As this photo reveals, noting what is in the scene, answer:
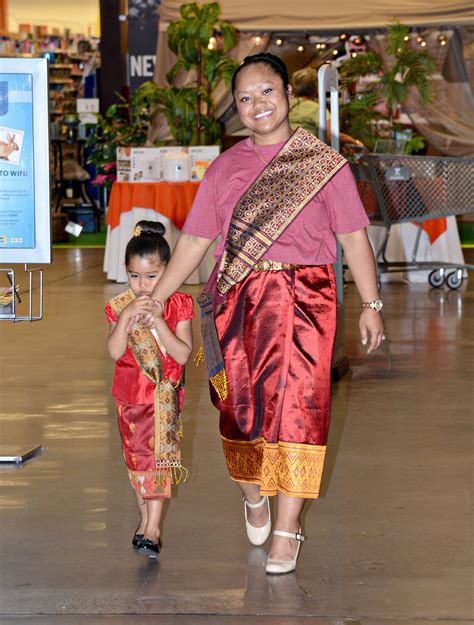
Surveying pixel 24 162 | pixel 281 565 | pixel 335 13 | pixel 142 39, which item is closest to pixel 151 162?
pixel 335 13

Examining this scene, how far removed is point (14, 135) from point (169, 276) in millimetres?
1225

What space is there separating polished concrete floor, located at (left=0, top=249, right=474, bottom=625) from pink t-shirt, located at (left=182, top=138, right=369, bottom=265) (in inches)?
32.8

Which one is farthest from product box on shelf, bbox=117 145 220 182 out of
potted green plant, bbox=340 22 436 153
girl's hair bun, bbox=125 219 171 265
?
girl's hair bun, bbox=125 219 171 265

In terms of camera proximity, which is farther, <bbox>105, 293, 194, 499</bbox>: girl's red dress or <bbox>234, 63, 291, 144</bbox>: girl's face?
<bbox>105, 293, 194, 499</bbox>: girl's red dress

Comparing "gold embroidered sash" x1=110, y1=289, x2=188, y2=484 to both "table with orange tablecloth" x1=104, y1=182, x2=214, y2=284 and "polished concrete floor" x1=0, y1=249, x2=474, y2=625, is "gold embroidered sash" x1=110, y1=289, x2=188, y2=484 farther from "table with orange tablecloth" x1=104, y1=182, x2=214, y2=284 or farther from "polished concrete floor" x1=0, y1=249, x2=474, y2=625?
"table with orange tablecloth" x1=104, y1=182, x2=214, y2=284

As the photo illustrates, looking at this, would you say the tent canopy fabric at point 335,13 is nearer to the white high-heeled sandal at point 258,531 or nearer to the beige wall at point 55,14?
the beige wall at point 55,14

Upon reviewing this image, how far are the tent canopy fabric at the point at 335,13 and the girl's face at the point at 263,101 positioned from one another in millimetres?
9970

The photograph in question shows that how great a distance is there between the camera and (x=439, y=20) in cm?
1276

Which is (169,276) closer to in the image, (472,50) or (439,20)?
(439,20)

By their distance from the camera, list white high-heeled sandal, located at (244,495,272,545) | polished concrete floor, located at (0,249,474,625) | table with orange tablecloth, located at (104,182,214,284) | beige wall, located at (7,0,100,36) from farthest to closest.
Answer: beige wall, located at (7,0,100,36) → table with orange tablecloth, located at (104,182,214,284) → white high-heeled sandal, located at (244,495,272,545) → polished concrete floor, located at (0,249,474,625)

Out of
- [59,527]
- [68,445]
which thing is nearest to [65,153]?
[68,445]

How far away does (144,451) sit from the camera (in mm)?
3195

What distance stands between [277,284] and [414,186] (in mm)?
5546

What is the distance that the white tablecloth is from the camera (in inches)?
370
